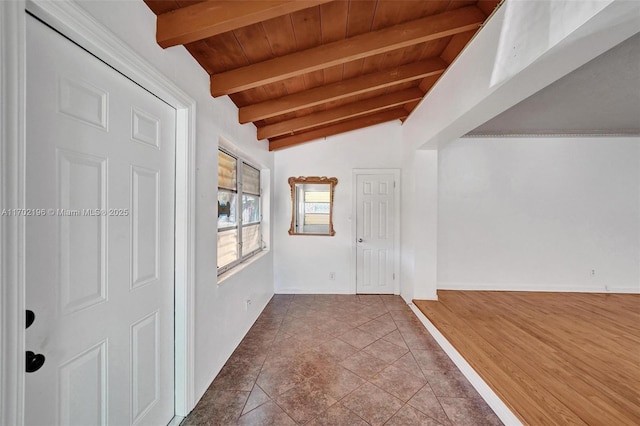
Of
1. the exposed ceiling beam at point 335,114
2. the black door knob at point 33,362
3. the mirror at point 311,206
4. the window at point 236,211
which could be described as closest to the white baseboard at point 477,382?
the mirror at point 311,206

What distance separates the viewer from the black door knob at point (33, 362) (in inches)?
30.4

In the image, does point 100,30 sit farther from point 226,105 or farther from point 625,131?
point 625,131

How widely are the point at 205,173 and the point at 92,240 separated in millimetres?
856

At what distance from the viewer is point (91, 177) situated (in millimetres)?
982

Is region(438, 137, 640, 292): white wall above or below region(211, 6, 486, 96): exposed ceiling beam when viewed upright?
below

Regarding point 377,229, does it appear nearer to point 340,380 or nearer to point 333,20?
point 340,380

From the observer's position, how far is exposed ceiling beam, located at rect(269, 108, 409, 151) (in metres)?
3.45

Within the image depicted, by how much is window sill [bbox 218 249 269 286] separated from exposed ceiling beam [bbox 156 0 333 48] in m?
1.66

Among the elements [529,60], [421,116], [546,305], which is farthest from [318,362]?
[546,305]

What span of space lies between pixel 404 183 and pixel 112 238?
342 centimetres

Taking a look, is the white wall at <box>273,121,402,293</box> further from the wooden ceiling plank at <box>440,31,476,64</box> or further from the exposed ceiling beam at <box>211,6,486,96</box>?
the exposed ceiling beam at <box>211,6,486,96</box>

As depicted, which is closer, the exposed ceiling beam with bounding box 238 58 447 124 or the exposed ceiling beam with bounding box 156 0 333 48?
the exposed ceiling beam with bounding box 156 0 333 48

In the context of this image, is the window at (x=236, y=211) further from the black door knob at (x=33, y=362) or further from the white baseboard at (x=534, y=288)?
the white baseboard at (x=534, y=288)

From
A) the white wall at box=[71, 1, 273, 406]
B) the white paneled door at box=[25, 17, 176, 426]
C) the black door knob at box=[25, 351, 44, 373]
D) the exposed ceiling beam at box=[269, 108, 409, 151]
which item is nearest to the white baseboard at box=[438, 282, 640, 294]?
the exposed ceiling beam at box=[269, 108, 409, 151]
